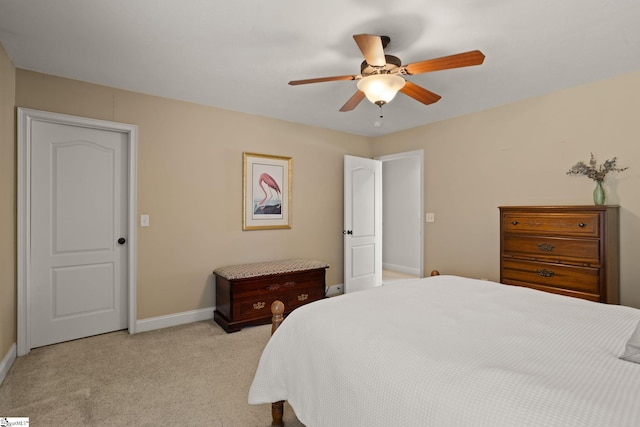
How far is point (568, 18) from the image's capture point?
6.51 ft

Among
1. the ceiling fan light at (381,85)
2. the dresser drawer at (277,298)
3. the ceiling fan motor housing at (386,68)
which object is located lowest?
the dresser drawer at (277,298)

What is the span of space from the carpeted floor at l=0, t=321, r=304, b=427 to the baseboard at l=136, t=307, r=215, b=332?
0.13 meters

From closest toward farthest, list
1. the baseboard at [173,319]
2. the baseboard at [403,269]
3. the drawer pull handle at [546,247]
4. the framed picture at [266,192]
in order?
the drawer pull handle at [546,247], the baseboard at [173,319], the framed picture at [266,192], the baseboard at [403,269]

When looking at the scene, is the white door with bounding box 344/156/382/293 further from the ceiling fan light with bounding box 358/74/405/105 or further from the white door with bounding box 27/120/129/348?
the white door with bounding box 27/120/129/348

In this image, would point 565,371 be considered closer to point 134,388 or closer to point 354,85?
point 134,388

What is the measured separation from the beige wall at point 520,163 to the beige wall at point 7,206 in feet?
13.8

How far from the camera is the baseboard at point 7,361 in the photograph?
232cm

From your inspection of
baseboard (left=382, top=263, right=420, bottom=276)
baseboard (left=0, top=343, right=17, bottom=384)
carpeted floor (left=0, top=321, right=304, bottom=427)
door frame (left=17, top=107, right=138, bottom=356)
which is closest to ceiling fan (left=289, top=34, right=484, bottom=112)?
carpeted floor (left=0, top=321, right=304, bottom=427)

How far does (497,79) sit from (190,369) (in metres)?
3.55

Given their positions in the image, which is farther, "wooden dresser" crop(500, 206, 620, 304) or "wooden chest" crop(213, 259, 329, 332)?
"wooden chest" crop(213, 259, 329, 332)

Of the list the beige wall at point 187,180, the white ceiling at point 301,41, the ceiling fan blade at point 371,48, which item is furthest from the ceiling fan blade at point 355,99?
the beige wall at point 187,180

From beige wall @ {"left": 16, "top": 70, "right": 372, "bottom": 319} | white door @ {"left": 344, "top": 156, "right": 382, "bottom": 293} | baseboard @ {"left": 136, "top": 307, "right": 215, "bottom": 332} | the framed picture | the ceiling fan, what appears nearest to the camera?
the ceiling fan

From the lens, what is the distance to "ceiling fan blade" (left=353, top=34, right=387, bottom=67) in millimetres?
1757

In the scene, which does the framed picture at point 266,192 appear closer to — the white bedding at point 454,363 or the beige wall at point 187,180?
the beige wall at point 187,180
